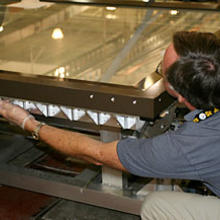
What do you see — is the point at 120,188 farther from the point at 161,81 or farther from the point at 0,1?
the point at 0,1

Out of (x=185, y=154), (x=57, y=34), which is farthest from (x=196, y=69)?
(x=57, y=34)

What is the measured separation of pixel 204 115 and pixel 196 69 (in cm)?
16

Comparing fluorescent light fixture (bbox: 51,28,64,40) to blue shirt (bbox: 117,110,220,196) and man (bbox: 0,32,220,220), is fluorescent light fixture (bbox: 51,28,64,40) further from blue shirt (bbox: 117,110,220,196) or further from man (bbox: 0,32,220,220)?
blue shirt (bbox: 117,110,220,196)

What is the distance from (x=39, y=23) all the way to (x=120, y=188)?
964 mm

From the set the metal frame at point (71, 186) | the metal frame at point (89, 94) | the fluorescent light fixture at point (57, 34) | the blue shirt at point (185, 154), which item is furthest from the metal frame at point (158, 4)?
the blue shirt at point (185, 154)

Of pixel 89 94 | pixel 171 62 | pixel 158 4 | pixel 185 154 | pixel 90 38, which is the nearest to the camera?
pixel 185 154

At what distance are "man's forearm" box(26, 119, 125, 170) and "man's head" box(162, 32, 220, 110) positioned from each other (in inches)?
12.2

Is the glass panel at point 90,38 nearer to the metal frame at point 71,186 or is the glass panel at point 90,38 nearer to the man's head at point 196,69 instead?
the man's head at point 196,69

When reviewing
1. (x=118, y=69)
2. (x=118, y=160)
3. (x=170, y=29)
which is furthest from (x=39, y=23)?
(x=118, y=160)

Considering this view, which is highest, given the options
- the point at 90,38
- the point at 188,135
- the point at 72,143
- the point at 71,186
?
the point at 90,38

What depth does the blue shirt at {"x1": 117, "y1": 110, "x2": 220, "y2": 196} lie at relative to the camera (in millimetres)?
1593

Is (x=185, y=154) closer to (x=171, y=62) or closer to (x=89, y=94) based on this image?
(x=171, y=62)

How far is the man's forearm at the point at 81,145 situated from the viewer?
177 centimetres

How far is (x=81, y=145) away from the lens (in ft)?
6.14
